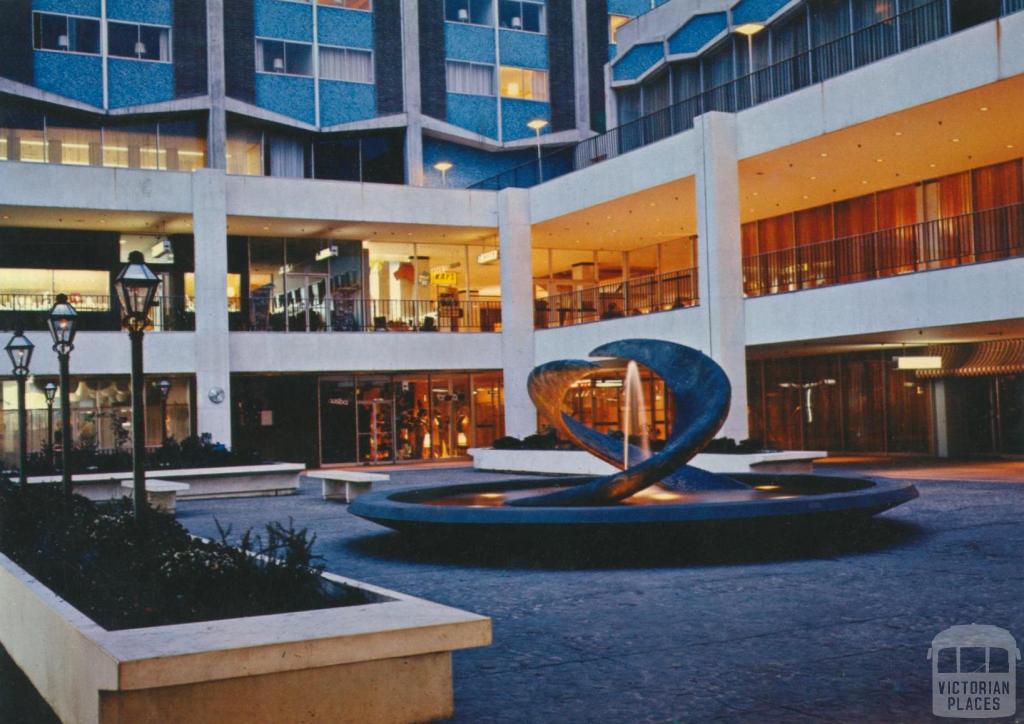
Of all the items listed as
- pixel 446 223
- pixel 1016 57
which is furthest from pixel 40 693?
pixel 446 223

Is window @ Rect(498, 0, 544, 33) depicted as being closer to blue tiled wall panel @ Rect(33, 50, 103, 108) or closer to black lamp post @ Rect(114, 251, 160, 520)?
blue tiled wall panel @ Rect(33, 50, 103, 108)

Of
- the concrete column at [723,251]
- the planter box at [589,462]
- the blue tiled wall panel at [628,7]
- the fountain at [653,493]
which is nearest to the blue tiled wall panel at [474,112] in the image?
the blue tiled wall panel at [628,7]

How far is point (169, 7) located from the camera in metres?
37.8

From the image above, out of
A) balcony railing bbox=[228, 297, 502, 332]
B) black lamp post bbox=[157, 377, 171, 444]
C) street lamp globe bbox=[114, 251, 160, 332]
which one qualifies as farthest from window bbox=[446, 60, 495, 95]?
street lamp globe bbox=[114, 251, 160, 332]

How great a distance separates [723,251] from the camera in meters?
28.2

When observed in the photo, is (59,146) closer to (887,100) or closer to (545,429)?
(545,429)

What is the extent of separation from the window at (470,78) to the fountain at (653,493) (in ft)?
93.4

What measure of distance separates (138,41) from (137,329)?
3101 centimetres

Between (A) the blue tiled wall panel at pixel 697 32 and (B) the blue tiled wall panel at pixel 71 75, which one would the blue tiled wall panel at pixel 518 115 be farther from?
(B) the blue tiled wall panel at pixel 71 75

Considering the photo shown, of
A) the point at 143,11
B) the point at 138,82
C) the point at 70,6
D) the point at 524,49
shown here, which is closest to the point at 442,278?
the point at 524,49

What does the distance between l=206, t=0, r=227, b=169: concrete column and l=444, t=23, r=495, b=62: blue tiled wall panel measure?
859cm

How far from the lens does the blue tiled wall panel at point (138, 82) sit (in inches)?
1467

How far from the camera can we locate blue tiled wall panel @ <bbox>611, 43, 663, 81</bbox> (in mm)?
39719

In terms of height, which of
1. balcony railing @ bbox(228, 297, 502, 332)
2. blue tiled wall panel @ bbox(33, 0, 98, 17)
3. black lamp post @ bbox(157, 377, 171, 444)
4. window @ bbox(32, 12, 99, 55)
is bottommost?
black lamp post @ bbox(157, 377, 171, 444)
